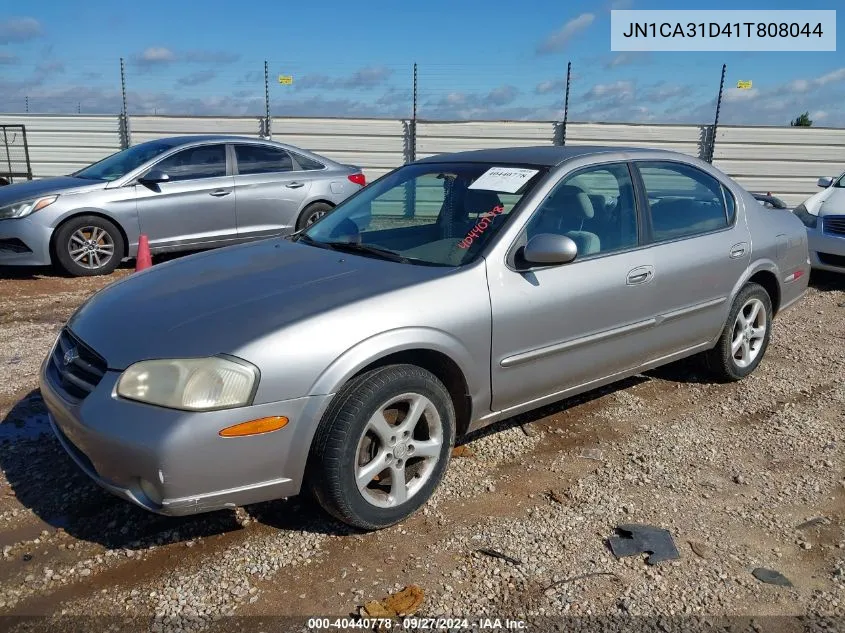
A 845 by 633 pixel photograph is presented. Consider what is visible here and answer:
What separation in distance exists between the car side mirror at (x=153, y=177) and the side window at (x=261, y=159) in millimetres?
945

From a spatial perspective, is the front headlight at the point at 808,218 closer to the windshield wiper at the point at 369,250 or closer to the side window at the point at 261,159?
the side window at the point at 261,159

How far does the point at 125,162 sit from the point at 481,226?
607cm

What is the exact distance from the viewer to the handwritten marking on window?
3.42 meters

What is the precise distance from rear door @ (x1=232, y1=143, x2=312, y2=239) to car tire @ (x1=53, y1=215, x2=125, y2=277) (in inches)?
55.5

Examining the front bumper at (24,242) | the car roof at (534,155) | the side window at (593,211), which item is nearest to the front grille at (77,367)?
the side window at (593,211)

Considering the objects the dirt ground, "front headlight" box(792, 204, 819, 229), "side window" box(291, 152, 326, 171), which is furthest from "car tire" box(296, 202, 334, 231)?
"front headlight" box(792, 204, 819, 229)

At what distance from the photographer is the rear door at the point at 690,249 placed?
4051 mm

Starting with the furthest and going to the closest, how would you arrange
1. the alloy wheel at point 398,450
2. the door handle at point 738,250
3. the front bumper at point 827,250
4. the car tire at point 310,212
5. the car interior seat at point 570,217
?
the car tire at point 310,212
the front bumper at point 827,250
the door handle at point 738,250
the car interior seat at point 570,217
the alloy wheel at point 398,450

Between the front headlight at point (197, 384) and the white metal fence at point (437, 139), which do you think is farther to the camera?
the white metal fence at point (437, 139)

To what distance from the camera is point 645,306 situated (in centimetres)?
390

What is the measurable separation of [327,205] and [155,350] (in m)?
6.49

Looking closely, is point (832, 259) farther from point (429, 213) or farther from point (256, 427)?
point (256, 427)

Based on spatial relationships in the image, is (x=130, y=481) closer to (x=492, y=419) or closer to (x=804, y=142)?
(x=492, y=419)

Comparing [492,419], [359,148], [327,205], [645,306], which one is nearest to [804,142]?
[359,148]
